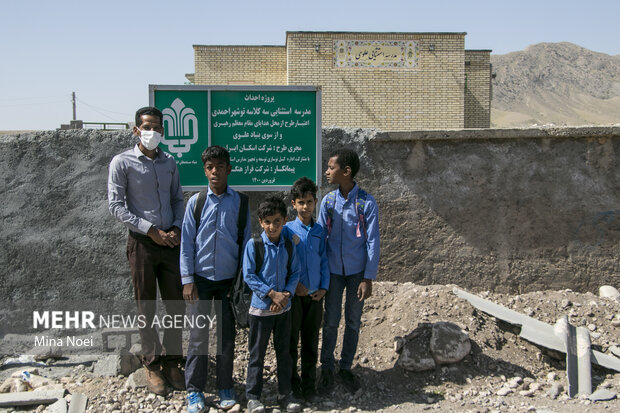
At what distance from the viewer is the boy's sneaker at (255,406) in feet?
10.9

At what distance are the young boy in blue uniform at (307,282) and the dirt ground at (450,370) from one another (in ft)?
0.66

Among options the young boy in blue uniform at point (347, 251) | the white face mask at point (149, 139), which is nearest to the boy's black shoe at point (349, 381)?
the young boy in blue uniform at point (347, 251)

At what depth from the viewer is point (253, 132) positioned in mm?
4535

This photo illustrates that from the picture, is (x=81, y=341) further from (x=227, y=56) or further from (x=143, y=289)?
(x=227, y=56)

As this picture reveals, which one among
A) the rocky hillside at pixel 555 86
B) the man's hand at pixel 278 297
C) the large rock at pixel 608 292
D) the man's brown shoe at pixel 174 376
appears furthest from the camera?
the rocky hillside at pixel 555 86

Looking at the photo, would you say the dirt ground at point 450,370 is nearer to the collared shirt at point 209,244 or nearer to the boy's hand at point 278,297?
the boy's hand at point 278,297

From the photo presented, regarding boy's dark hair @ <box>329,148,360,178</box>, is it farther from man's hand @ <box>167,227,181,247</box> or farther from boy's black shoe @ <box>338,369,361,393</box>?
boy's black shoe @ <box>338,369,361,393</box>

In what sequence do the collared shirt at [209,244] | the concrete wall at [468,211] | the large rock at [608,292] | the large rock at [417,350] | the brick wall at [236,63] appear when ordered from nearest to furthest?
the collared shirt at [209,244]
the large rock at [417,350]
the concrete wall at [468,211]
the large rock at [608,292]
the brick wall at [236,63]

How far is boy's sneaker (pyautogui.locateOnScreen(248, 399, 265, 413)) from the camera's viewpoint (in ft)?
10.9

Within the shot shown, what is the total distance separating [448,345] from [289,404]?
1.28m

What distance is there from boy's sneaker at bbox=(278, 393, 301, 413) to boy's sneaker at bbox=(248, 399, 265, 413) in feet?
0.55

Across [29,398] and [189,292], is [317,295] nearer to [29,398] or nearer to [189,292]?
[189,292]

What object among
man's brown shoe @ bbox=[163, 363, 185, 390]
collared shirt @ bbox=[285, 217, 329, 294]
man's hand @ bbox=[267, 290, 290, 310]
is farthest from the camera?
man's brown shoe @ bbox=[163, 363, 185, 390]

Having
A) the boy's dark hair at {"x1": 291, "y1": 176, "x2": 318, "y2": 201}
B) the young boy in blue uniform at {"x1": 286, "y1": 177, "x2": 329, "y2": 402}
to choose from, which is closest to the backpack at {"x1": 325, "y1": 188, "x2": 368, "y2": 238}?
the young boy in blue uniform at {"x1": 286, "y1": 177, "x2": 329, "y2": 402}
